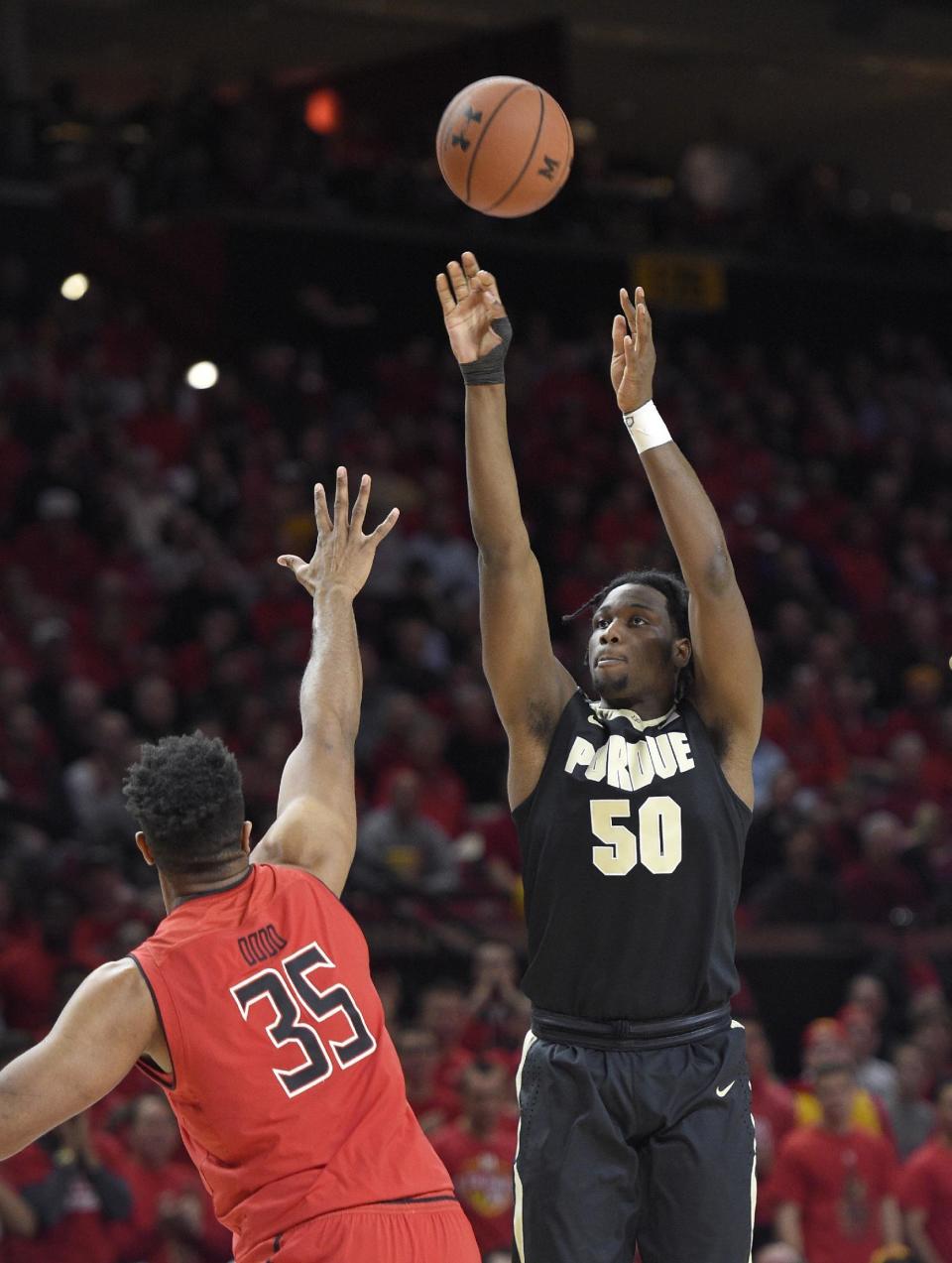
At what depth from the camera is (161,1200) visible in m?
7.91

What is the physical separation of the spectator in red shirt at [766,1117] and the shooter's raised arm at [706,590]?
4829 mm

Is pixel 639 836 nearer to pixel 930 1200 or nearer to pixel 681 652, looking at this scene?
pixel 681 652

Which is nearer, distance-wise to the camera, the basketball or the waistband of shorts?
the waistband of shorts

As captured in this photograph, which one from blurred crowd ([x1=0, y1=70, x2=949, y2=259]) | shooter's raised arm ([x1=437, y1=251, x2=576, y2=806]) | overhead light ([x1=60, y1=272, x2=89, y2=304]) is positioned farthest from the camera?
blurred crowd ([x1=0, y1=70, x2=949, y2=259])

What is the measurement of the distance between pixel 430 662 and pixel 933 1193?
5006mm

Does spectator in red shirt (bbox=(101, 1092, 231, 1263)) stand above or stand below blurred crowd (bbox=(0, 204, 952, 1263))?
below

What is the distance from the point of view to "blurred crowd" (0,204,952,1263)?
30.1ft

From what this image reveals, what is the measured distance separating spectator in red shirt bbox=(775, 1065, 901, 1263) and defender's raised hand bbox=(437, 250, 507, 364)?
18.1 ft

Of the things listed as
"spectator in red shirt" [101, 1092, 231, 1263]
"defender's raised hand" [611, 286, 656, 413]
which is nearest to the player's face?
"defender's raised hand" [611, 286, 656, 413]

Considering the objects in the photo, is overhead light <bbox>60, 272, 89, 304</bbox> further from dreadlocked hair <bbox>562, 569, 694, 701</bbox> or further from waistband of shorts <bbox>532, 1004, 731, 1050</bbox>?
waistband of shorts <bbox>532, 1004, 731, 1050</bbox>

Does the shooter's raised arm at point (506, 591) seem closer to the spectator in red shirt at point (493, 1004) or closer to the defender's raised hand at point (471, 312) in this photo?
the defender's raised hand at point (471, 312)

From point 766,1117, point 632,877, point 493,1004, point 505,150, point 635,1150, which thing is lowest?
point 766,1117

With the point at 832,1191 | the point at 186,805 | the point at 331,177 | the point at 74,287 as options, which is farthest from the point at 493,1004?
the point at 331,177

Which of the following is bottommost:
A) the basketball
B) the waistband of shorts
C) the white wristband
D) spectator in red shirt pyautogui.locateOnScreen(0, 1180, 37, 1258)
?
spectator in red shirt pyautogui.locateOnScreen(0, 1180, 37, 1258)
